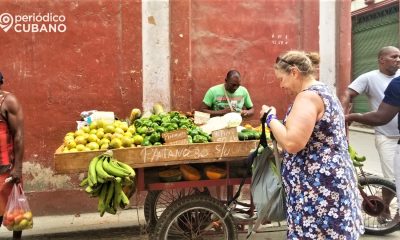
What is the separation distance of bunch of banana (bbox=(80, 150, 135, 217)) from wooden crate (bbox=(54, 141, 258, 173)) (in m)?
0.10

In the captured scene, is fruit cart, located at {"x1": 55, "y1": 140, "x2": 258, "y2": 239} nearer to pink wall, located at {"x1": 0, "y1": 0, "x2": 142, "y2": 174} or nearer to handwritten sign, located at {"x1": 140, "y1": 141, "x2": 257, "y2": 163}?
handwritten sign, located at {"x1": 140, "y1": 141, "x2": 257, "y2": 163}

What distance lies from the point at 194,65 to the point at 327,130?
3.90 meters

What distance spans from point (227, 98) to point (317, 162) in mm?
3346

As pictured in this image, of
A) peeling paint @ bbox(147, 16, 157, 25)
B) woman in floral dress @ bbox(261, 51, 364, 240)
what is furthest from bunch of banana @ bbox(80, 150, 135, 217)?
peeling paint @ bbox(147, 16, 157, 25)

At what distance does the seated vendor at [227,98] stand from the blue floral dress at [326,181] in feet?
10.4

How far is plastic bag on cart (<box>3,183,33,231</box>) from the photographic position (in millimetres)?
4344

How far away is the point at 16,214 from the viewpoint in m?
4.37

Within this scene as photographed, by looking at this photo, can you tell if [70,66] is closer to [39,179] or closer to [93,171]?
[39,179]

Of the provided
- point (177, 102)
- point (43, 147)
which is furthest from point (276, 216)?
point (43, 147)

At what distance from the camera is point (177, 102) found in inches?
256

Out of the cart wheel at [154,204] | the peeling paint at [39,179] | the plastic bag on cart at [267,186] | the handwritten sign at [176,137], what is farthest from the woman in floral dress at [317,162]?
the peeling paint at [39,179]

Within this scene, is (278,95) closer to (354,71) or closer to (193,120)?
(193,120)

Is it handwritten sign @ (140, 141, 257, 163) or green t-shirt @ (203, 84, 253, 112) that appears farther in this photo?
green t-shirt @ (203, 84, 253, 112)

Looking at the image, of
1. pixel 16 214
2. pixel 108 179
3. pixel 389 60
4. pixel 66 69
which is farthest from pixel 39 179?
pixel 389 60
